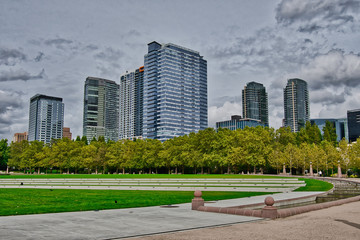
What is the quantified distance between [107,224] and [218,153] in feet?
293

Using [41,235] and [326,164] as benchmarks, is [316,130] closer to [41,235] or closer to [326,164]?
[326,164]

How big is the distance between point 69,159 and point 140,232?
381ft

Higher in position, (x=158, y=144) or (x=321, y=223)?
(x=158, y=144)

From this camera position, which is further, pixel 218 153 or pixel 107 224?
pixel 218 153

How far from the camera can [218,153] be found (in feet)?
329

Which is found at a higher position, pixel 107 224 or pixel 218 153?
pixel 218 153

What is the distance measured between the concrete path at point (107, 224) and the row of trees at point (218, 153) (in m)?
75.2

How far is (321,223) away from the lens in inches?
499

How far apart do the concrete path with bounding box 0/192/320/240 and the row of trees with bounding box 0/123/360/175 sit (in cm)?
7522

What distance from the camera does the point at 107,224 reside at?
12383 mm

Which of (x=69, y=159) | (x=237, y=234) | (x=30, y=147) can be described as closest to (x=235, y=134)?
(x=69, y=159)

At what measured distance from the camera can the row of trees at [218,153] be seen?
9400cm

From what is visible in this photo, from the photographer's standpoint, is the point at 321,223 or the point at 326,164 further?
the point at 326,164

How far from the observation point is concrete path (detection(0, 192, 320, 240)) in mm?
10375
